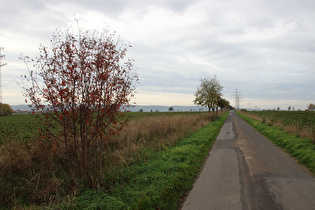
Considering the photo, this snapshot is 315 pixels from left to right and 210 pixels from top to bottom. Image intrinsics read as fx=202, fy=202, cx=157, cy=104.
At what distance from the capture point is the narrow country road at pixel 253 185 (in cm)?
446

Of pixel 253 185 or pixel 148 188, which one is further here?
pixel 253 185

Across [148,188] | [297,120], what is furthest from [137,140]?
[297,120]

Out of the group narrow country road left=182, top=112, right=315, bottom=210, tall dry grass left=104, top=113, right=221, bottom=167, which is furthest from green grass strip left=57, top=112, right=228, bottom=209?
tall dry grass left=104, top=113, right=221, bottom=167

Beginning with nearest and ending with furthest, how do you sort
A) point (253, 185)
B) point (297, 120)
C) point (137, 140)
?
point (253, 185) → point (137, 140) → point (297, 120)

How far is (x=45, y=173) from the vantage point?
674 centimetres

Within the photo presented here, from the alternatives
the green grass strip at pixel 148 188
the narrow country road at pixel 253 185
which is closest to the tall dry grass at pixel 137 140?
the green grass strip at pixel 148 188

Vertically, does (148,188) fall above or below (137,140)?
below

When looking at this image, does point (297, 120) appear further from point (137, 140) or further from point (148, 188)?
point (148, 188)

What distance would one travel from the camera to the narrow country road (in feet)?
14.6

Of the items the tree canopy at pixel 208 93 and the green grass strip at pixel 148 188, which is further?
the tree canopy at pixel 208 93

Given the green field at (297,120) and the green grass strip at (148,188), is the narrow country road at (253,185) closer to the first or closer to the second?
the green grass strip at (148,188)

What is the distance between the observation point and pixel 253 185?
5.55m

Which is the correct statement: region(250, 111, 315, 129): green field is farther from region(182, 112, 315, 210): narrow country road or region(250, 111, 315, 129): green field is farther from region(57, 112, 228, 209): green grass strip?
region(57, 112, 228, 209): green grass strip

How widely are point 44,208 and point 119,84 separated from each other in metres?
3.31
